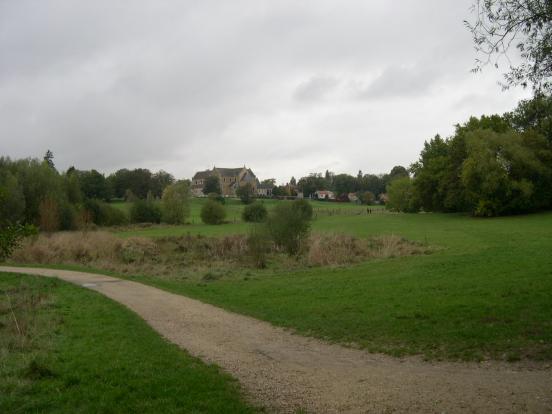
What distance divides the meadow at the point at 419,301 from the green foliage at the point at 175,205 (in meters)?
58.9

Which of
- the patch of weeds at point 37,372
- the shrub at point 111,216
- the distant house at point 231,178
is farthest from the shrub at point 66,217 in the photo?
the distant house at point 231,178

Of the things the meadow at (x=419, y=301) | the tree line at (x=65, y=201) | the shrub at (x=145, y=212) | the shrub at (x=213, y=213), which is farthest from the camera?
the shrub at (x=145, y=212)

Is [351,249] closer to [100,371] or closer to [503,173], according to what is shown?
[100,371]

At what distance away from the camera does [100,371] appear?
8.59 m

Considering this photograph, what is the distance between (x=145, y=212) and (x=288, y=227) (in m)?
55.0

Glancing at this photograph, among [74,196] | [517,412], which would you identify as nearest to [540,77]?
[517,412]

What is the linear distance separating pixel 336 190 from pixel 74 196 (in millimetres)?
107425

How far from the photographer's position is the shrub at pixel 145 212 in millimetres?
84125

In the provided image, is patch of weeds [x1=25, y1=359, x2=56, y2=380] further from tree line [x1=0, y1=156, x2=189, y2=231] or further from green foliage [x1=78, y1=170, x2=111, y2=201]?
green foliage [x1=78, y1=170, x2=111, y2=201]

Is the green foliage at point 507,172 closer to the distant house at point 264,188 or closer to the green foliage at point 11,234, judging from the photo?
the green foliage at point 11,234

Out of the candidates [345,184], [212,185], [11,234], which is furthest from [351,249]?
[345,184]

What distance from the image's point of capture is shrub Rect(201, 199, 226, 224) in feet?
274

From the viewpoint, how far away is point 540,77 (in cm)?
1124

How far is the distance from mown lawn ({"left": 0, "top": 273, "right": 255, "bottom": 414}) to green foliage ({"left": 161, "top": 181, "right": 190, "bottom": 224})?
238ft
